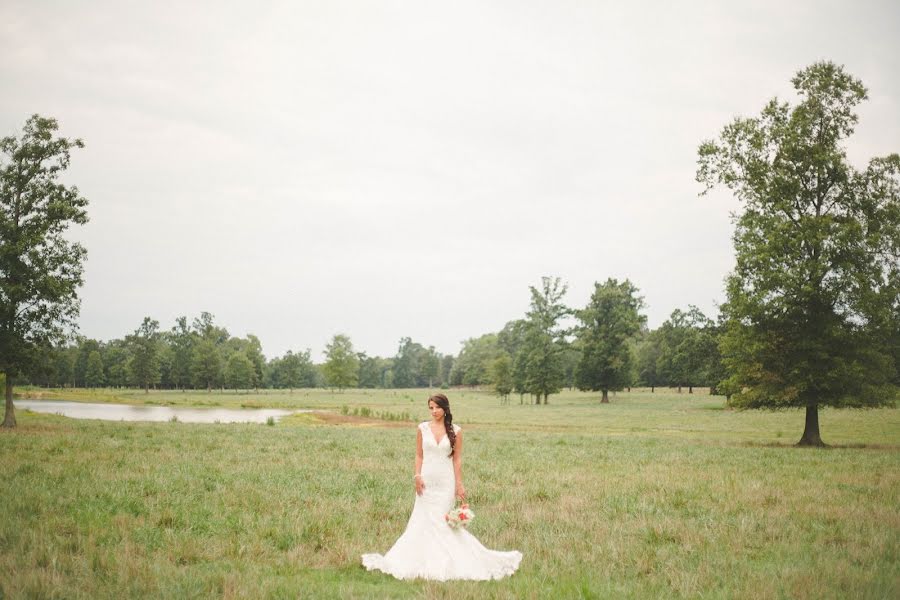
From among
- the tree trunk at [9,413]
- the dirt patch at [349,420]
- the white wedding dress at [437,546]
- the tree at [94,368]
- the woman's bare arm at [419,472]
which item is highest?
the woman's bare arm at [419,472]

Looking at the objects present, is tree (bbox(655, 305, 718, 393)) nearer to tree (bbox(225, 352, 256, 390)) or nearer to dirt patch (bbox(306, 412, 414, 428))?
dirt patch (bbox(306, 412, 414, 428))

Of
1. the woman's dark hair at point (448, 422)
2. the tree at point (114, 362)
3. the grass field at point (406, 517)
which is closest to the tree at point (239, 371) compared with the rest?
the tree at point (114, 362)

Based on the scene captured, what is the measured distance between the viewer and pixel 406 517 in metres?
11.6

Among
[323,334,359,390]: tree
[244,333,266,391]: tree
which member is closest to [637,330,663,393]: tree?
[323,334,359,390]: tree

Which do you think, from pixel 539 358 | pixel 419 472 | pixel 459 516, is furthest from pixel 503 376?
pixel 459 516

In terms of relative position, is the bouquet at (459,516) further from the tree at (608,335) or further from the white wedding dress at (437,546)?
the tree at (608,335)

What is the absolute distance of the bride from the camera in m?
7.99

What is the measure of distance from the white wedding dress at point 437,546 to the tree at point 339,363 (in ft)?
359

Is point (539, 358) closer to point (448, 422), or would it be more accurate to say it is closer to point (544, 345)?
point (544, 345)

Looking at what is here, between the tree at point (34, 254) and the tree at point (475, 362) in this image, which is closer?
the tree at point (34, 254)

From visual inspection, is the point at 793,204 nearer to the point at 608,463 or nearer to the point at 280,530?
the point at 608,463

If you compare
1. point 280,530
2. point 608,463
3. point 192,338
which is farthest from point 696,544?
point 192,338

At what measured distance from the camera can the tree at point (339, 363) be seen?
116 metres

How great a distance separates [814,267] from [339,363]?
99532 millimetres
